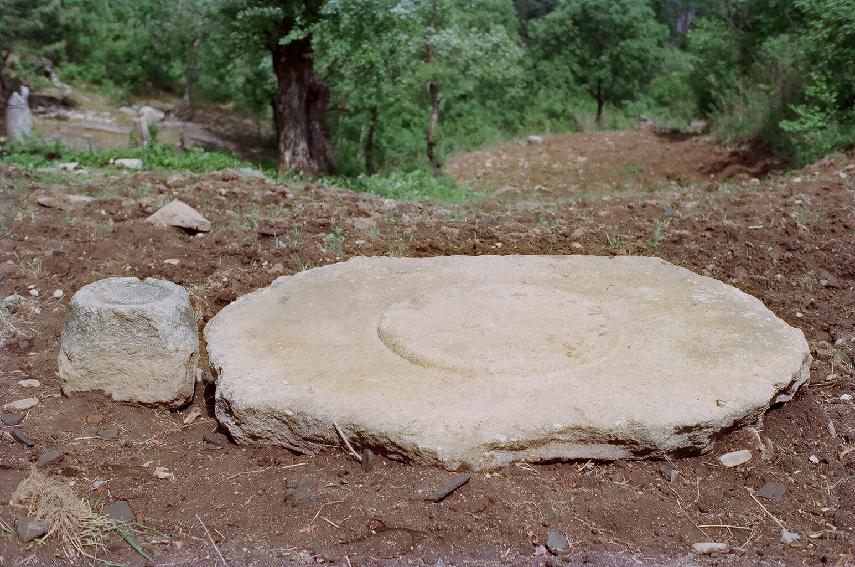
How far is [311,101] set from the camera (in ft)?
33.7

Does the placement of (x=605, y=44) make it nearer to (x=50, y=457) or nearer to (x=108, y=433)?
(x=108, y=433)

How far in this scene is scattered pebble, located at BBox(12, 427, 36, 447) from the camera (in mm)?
3201

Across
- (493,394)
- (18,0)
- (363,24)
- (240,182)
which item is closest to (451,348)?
(493,394)

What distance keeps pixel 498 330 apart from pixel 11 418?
2.19 metres

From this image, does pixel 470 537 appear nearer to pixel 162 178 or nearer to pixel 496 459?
pixel 496 459

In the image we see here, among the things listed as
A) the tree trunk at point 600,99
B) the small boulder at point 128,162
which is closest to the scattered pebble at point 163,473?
the small boulder at point 128,162

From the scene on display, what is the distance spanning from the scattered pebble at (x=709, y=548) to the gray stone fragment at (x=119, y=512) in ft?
6.52

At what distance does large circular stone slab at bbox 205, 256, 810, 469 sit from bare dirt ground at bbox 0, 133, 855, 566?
13 centimetres

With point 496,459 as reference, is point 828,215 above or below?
above

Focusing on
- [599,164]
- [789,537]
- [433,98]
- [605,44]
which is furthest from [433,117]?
[605,44]

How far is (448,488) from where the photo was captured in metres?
2.79

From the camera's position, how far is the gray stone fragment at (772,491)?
2.91 m

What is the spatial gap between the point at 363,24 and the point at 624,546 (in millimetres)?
7792

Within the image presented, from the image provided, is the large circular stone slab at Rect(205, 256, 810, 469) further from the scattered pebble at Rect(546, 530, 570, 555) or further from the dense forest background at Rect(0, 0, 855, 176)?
the dense forest background at Rect(0, 0, 855, 176)
